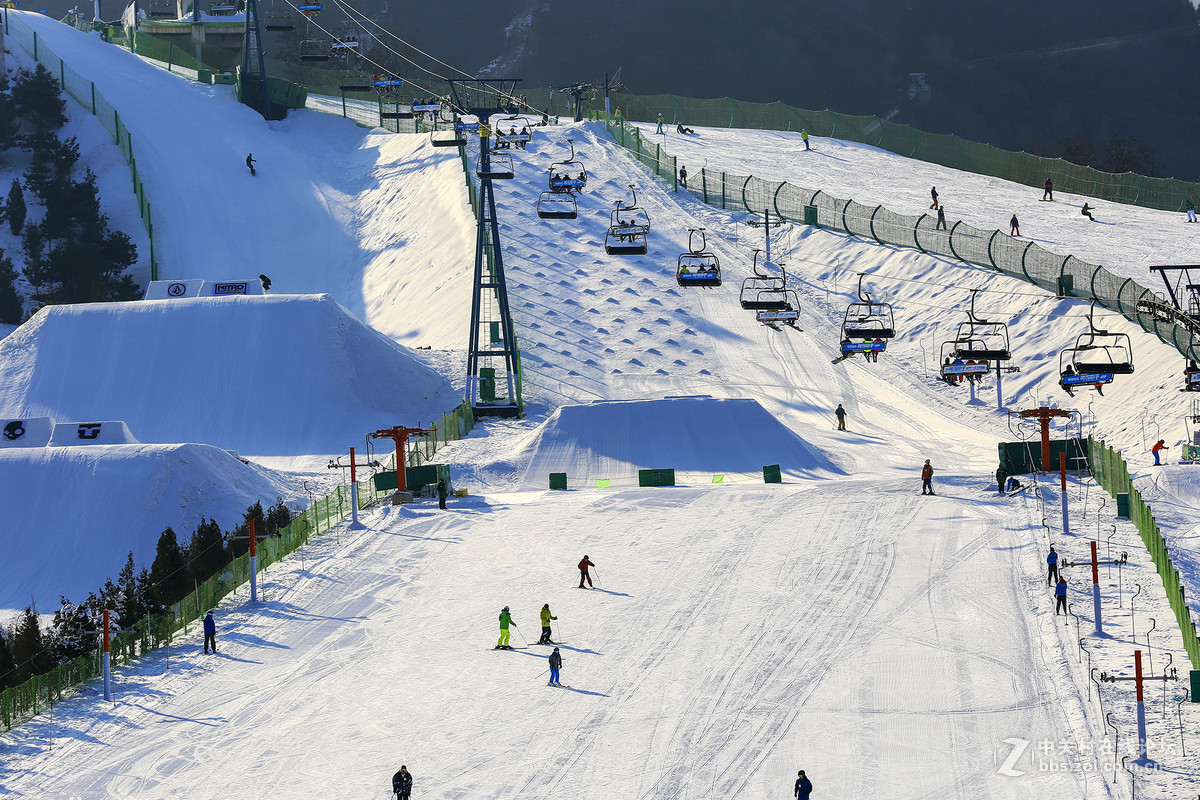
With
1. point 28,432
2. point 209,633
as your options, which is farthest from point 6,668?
point 28,432

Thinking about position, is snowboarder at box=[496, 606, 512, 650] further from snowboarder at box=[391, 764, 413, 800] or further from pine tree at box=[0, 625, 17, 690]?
pine tree at box=[0, 625, 17, 690]

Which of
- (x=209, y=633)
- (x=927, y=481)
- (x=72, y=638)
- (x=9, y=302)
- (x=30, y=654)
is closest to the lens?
(x=30, y=654)

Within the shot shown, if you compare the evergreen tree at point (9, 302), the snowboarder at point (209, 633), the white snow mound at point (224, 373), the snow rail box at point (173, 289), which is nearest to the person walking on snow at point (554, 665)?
the snowboarder at point (209, 633)

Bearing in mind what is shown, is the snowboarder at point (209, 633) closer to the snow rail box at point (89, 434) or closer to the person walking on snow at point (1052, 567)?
the snow rail box at point (89, 434)

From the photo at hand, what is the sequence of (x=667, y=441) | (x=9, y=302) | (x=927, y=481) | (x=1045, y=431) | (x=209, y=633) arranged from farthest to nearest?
(x=9, y=302) < (x=667, y=441) < (x=927, y=481) < (x=1045, y=431) < (x=209, y=633)

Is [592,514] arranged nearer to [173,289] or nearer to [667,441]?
[667,441]

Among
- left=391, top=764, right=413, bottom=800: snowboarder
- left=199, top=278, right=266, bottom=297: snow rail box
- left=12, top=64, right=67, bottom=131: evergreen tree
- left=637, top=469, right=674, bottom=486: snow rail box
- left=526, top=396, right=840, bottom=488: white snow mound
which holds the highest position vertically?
left=12, top=64, right=67, bottom=131: evergreen tree

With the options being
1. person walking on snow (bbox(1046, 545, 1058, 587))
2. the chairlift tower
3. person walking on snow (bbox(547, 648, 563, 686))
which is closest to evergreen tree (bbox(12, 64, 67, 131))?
the chairlift tower
